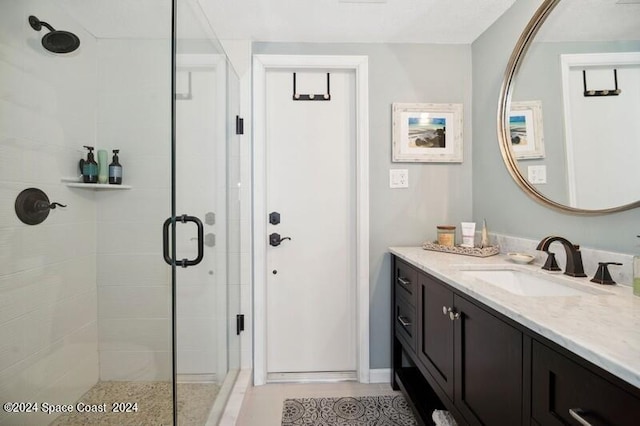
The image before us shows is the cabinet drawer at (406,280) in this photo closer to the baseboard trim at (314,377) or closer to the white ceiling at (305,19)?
the baseboard trim at (314,377)

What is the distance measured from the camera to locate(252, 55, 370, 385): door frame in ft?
6.12

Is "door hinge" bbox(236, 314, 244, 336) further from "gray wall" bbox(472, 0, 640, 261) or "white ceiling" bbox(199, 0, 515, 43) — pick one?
"white ceiling" bbox(199, 0, 515, 43)

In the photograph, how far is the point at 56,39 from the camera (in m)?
1.37

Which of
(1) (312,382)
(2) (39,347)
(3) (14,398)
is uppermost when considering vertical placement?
(2) (39,347)

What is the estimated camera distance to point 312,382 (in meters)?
1.93

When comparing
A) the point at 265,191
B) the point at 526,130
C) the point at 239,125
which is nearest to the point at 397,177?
the point at 526,130

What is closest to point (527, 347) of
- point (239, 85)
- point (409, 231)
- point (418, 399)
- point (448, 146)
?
point (418, 399)

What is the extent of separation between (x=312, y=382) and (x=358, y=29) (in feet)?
7.81

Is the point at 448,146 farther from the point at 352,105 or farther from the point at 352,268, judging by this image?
the point at 352,268

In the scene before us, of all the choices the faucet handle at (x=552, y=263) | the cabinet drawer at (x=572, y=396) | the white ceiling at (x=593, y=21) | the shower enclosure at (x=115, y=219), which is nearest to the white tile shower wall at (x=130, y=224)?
the shower enclosure at (x=115, y=219)

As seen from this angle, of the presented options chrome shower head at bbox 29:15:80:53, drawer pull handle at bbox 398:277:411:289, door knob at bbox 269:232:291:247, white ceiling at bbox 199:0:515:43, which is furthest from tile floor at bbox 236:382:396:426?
white ceiling at bbox 199:0:515:43

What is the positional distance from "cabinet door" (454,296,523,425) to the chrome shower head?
219 cm

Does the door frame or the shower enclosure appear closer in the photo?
the shower enclosure

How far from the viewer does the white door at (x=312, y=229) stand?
6.37 feet
